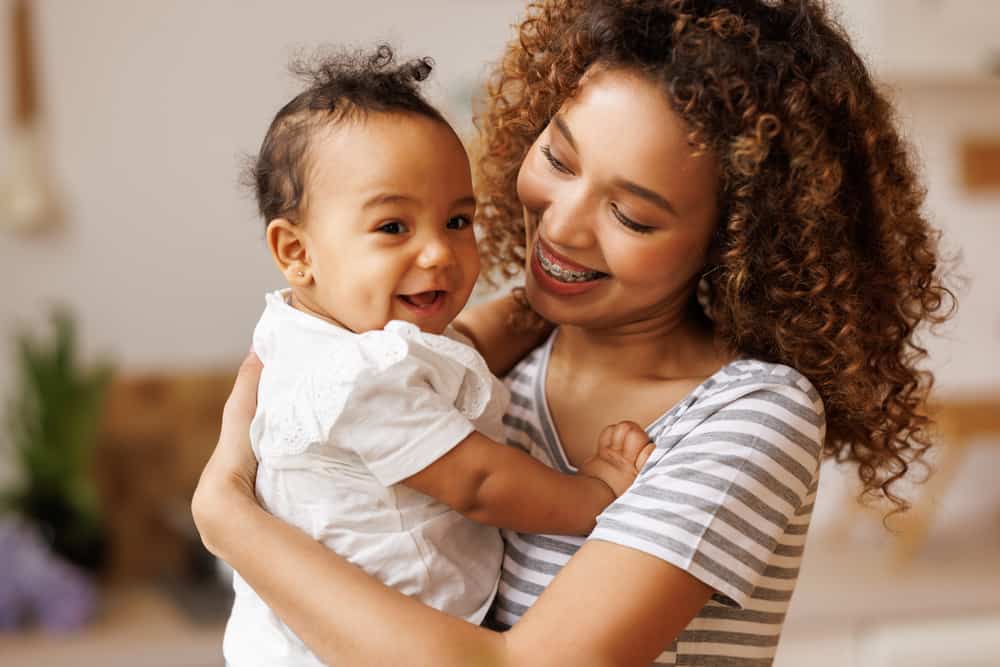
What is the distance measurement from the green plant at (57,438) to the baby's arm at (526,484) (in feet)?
6.55

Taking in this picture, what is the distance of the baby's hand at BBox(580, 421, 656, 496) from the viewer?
1.18 metres

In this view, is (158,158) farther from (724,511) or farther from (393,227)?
(724,511)

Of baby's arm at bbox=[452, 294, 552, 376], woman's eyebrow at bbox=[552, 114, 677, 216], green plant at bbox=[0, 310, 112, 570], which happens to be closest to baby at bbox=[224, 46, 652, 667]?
woman's eyebrow at bbox=[552, 114, 677, 216]

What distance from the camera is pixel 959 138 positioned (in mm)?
3479

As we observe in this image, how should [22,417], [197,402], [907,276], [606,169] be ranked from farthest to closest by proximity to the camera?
[197,402] < [22,417] < [907,276] < [606,169]

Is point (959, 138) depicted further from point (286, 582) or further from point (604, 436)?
point (286, 582)

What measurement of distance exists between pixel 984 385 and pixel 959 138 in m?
0.73

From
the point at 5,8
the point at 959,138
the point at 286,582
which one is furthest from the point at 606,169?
the point at 959,138

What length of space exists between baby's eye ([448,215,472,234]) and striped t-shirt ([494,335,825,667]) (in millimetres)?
256

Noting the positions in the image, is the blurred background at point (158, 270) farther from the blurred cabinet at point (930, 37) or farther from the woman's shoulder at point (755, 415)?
the woman's shoulder at point (755, 415)

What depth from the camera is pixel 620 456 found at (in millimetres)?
1194

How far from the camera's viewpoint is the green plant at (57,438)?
9.31 ft

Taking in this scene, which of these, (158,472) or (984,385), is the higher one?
(984,385)

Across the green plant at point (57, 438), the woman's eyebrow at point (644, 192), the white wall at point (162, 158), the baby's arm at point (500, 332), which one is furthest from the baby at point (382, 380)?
the white wall at point (162, 158)
